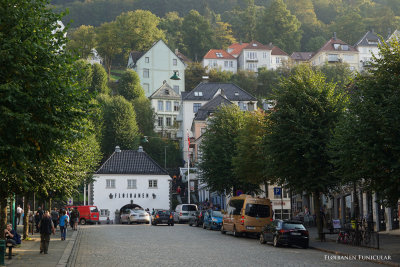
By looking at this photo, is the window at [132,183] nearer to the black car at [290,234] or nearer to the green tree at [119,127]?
the green tree at [119,127]

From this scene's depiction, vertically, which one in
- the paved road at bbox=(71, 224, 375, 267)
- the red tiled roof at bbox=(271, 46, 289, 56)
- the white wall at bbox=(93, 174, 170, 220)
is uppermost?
the red tiled roof at bbox=(271, 46, 289, 56)

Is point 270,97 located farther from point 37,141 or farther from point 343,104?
point 37,141

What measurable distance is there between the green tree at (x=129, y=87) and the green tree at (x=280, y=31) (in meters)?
51.3

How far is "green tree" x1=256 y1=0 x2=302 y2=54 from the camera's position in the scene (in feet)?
482

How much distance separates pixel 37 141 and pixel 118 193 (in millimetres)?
61699

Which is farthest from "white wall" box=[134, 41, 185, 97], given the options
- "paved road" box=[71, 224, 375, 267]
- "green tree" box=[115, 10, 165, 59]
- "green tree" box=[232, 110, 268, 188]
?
"paved road" box=[71, 224, 375, 267]

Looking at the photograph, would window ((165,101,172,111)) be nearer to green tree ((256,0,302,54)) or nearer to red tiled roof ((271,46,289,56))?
red tiled roof ((271,46,289,56))

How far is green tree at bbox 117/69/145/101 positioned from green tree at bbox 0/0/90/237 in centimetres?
8870

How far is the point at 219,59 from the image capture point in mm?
142750

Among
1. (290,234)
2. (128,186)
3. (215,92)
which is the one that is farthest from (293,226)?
(215,92)

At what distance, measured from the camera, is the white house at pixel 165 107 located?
112062 millimetres

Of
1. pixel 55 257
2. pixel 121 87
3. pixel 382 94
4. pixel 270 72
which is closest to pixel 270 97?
pixel 382 94

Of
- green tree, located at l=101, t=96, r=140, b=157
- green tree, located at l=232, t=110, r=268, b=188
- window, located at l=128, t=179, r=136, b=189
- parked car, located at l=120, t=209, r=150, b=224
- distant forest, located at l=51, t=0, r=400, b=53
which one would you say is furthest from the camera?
distant forest, located at l=51, t=0, r=400, b=53

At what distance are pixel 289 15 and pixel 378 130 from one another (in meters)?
127
